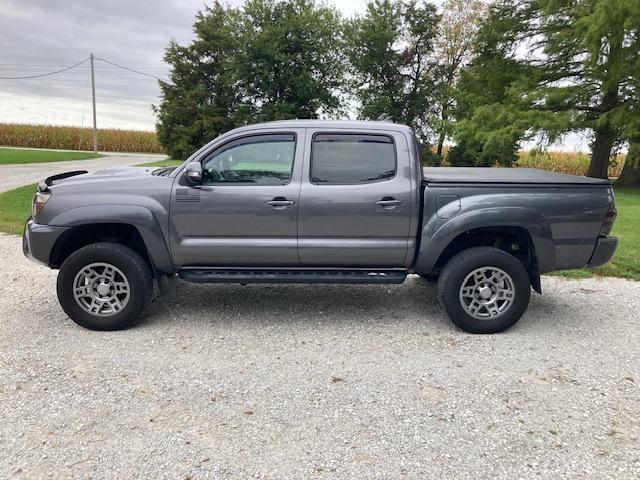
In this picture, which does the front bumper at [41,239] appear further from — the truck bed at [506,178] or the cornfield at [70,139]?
the cornfield at [70,139]

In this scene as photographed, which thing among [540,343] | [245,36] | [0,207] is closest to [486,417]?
[540,343]

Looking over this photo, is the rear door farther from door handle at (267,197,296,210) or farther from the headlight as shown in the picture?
the headlight

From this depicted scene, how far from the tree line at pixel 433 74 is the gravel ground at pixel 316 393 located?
635 inches

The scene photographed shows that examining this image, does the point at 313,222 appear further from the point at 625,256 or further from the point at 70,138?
the point at 70,138

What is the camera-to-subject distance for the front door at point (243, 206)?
4.28 meters

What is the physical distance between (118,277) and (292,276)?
5.25ft

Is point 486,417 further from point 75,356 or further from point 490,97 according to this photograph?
point 490,97

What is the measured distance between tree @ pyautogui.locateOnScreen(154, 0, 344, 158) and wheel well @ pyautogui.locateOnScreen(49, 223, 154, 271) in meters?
28.0

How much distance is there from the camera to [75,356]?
3.84m

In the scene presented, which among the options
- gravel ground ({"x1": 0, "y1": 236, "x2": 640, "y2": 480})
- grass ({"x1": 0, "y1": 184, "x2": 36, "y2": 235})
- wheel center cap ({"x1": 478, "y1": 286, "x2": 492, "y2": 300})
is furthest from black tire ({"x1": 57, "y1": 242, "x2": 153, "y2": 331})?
grass ({"x1": 0, "y1": 184, "x2": 36, "y2": 235})

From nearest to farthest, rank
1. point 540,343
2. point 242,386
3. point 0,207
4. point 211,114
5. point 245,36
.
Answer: point 242,386 → point 540,343 → point 0,207 → point 245,36 → point 211,114

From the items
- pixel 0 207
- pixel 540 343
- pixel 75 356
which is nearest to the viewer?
pixel 75 356

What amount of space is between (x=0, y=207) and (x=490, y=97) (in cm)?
1953

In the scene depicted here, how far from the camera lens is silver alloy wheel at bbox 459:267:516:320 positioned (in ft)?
14.3
